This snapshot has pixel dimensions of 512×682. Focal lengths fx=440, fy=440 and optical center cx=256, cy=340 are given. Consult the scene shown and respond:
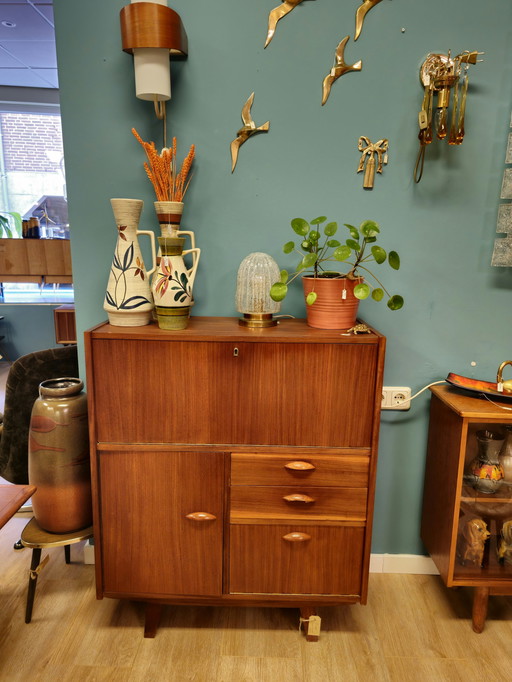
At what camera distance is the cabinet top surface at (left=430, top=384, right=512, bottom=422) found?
142 centimetres

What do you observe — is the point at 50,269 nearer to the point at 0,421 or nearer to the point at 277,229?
the point at 0,421

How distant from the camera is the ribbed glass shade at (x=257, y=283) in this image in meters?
1.46

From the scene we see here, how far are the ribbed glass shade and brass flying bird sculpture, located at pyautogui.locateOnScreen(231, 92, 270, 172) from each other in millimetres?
411

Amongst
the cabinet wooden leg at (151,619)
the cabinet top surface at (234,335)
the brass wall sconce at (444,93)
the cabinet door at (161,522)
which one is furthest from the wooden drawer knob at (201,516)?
the brass wall sconce at (444,93)

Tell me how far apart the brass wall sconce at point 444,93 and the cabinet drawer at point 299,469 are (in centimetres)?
111

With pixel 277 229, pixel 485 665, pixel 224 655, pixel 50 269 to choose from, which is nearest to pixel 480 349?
pixel 277 229

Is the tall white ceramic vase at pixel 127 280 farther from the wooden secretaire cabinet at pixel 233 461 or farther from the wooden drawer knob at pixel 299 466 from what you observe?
the wooden drawer knob at pixel 299 466

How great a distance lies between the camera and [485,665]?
145 centimetres

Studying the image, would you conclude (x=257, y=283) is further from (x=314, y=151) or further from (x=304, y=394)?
(x=314, y=151)

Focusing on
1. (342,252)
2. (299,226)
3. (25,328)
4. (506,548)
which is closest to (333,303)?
(342,252)

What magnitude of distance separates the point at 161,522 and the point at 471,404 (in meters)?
1.11

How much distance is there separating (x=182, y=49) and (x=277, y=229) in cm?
65

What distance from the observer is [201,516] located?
1422 mm

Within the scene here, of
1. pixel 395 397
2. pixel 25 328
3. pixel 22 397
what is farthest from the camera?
pixel 25 328
